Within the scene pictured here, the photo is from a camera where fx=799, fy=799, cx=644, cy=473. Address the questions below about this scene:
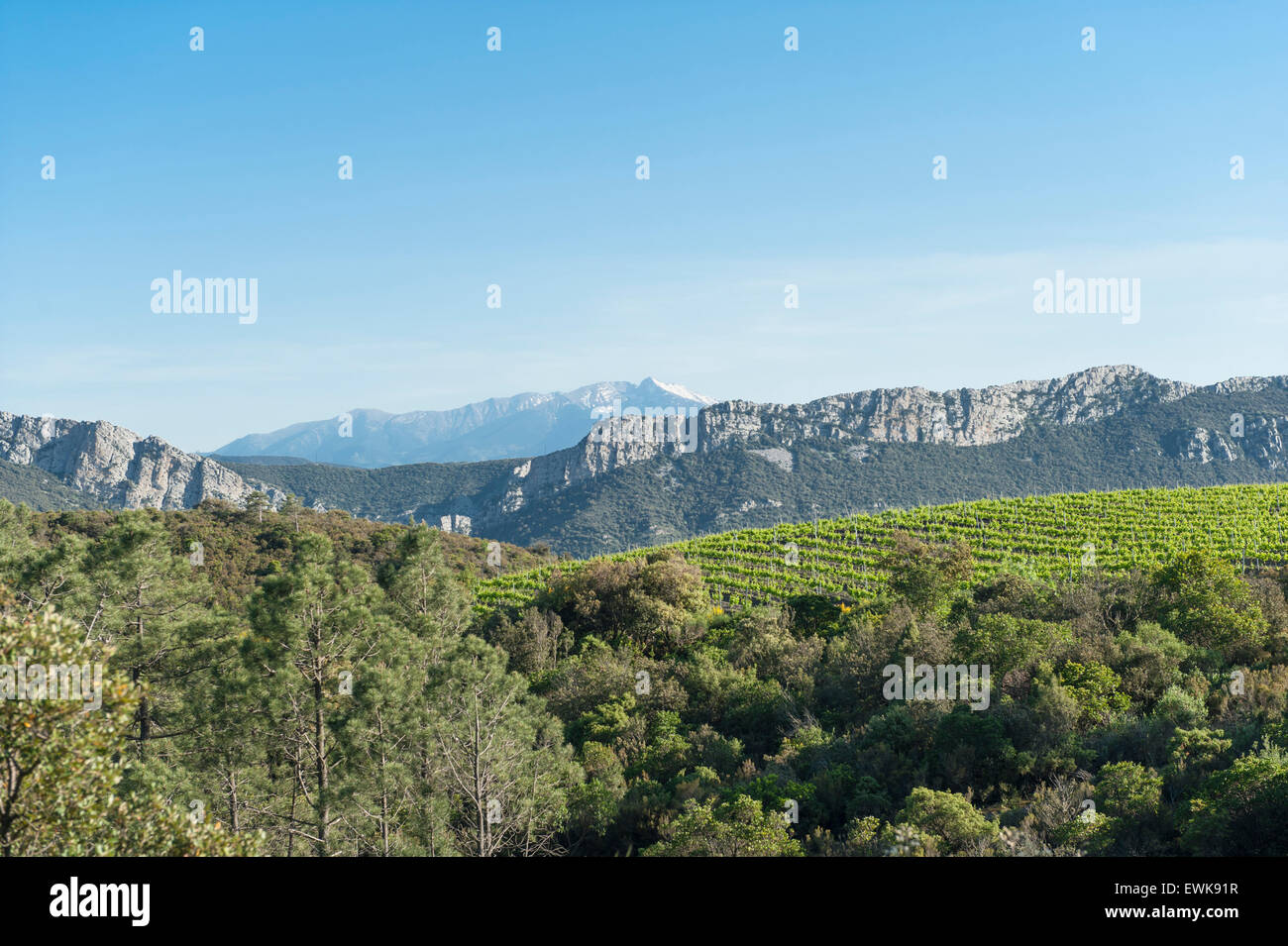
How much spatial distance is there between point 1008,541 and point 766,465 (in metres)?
94.7

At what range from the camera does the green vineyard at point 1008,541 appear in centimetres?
4234

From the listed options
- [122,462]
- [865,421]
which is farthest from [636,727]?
[865,421]

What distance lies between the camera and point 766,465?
14350 cm

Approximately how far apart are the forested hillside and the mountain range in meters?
89.3

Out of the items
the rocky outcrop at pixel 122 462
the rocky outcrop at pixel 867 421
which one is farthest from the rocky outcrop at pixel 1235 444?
the rocky outcrop at pixel 122 462

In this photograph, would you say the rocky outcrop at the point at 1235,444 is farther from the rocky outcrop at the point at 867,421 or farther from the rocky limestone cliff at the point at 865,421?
the rocky limestone cliff at the point at 865,421

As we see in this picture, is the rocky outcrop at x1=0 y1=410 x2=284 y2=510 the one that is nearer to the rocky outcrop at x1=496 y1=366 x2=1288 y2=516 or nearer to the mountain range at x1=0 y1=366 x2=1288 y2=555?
the mountain range at x1=0 y1=366 x2=1288 y2=555

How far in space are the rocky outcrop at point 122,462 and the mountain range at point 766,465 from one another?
1.06ft

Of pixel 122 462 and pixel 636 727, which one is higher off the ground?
pixel 122 462

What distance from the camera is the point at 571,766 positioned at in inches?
840

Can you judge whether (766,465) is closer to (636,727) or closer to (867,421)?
(867,421)
